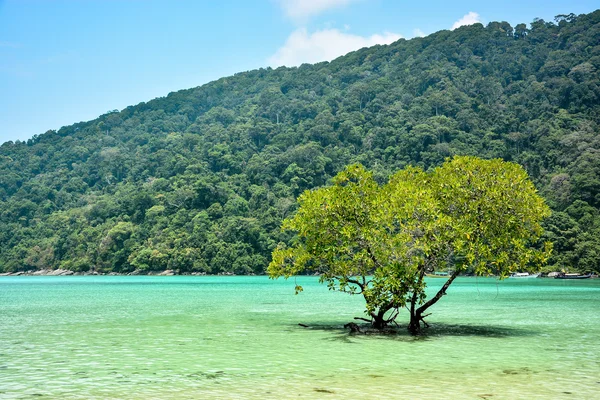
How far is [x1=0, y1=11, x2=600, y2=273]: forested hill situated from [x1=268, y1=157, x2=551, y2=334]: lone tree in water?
242 feet

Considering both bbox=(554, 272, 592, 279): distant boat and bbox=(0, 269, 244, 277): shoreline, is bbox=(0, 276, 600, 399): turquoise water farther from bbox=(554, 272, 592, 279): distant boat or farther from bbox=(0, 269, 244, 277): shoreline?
bbox=(0, 269, 244, 277): shoreline

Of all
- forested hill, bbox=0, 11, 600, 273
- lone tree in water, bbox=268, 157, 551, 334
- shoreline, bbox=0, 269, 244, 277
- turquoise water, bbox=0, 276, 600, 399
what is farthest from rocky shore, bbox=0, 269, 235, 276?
lone tree in water, bbox=268, 157, 551, 334

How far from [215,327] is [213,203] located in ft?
341

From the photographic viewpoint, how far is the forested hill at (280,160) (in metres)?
118

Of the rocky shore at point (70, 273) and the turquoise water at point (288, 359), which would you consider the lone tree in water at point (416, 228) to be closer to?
the turquoise water at point (288, 359)

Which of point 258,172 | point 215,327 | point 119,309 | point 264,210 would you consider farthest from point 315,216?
point 258,172

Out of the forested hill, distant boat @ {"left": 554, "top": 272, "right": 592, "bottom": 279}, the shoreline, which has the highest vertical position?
the forested hill

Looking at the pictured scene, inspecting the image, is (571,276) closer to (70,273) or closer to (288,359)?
(288,359)

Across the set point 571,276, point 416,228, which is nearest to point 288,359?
point 416,228

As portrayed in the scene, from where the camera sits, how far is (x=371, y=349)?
19766 millimetres

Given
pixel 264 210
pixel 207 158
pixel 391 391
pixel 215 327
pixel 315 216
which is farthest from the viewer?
pixel 207 158

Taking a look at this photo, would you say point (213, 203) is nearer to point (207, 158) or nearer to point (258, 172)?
point (258, 172)

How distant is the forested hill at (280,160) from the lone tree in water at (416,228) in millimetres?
73756

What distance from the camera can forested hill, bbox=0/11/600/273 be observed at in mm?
118000
